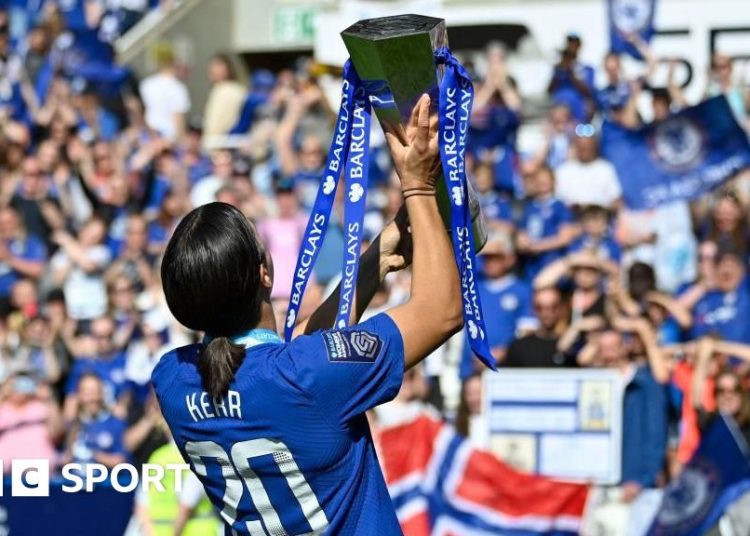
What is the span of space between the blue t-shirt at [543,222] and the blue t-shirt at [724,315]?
3.88 ft

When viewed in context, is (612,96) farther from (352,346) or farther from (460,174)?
(352,346)

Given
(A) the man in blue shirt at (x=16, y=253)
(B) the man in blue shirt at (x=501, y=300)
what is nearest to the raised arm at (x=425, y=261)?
(B) the man in blue shirt at (x=501, y=300)

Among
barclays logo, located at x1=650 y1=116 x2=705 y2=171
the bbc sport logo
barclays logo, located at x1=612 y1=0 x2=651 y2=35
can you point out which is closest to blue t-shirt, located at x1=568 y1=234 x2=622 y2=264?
barclays logo, located at x1=650 y1=116 x2=705 y2=171

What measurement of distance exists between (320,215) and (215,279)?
55 centimetres

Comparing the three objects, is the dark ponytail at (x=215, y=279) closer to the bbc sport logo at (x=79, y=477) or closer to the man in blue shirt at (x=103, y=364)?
the bbc sport logo at (x=79, y=477)

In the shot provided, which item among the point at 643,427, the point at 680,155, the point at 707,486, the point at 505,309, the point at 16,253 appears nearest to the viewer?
the point at 707,486

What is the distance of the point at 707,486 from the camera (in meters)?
7.59

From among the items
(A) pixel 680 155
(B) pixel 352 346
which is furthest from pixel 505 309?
(B) pixel 352 346

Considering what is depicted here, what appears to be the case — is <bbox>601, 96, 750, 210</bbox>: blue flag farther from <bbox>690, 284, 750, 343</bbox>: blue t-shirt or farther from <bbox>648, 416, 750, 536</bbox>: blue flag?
<bbox>648, 416, 750, 536</bbox>: blue flag

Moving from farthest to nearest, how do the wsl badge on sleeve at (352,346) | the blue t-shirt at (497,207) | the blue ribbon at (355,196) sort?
the blue t-shirt at (497,207) < the blue ribbon at (355,196) < the wsl badge on sleeve at (352,346)

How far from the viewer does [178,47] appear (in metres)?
18.0

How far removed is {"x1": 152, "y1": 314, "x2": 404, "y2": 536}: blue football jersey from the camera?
325 cm

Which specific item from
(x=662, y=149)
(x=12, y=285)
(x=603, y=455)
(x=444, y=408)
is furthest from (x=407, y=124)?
(x=12, y=285)

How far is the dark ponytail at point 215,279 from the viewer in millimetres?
3273
